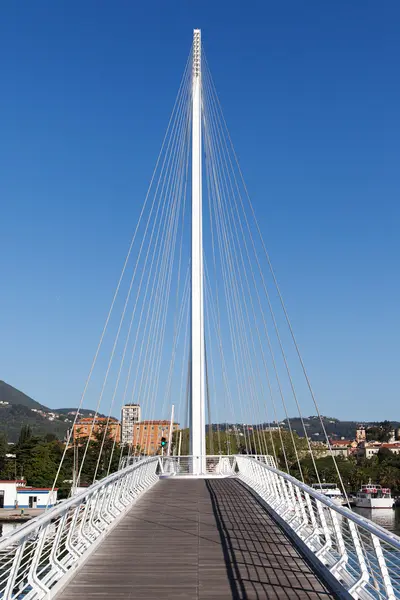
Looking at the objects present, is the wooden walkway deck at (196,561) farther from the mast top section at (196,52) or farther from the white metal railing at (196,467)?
the mast top section at (196,52)

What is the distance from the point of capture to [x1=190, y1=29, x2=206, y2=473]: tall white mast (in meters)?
23.1

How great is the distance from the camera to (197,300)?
23.8m

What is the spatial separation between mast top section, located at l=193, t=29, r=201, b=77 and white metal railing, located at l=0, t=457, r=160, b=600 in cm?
1520

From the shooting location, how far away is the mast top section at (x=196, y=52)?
26.2 meters

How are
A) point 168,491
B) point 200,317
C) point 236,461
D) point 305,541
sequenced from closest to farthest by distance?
point 305,541
point 168,491
point 200,317
point 236,461

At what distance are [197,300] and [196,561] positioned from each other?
15.6m

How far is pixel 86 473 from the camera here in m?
81.4

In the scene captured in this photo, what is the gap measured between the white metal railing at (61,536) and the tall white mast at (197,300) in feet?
21.1

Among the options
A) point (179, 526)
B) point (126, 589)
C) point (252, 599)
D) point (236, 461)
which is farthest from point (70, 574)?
point (236, 461)

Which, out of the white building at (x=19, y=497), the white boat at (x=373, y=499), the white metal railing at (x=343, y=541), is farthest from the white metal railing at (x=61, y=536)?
the white boat at (x=373, y=499)

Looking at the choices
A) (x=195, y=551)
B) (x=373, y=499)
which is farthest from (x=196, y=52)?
(x=373, y=499)

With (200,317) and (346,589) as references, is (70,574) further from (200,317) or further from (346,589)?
(200,317)

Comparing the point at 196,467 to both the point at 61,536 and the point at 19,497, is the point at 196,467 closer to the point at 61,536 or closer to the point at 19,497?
the point at 61,536

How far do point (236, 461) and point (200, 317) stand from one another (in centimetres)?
765
